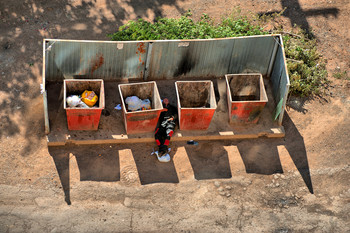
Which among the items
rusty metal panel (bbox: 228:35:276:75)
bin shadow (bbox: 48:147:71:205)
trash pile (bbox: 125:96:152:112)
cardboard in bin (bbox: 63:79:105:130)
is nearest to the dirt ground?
bin shadow (bbox: 48:147:71:205)

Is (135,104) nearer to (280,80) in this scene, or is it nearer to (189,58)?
(189,58)

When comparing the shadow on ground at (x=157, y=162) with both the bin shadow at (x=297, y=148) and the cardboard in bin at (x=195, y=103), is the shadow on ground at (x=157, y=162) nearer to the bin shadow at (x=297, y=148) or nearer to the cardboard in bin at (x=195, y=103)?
the bin shadow at (x=297, y=148)

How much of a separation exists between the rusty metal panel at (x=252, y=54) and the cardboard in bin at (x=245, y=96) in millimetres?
689

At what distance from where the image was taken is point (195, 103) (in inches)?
496

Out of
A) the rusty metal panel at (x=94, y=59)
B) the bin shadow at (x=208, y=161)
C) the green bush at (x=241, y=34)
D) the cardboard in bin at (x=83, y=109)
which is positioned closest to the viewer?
the cardboard in bin at (x=83, y=109)

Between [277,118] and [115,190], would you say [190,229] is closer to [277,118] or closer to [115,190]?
[115,190]

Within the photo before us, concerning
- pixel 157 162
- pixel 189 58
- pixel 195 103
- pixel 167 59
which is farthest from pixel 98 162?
pixel 189 58

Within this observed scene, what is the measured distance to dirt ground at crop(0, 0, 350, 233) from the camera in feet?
34.6

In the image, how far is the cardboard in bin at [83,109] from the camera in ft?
36.6

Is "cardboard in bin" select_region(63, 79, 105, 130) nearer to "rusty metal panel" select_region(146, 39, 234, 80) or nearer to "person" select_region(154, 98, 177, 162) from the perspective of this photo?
"person" select_region(154, 98, 177, 162)

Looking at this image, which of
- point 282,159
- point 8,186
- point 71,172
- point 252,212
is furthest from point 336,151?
point 8,186

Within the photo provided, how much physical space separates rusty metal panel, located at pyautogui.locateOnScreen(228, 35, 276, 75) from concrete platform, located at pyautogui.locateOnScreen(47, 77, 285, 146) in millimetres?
744

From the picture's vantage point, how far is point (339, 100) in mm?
13289

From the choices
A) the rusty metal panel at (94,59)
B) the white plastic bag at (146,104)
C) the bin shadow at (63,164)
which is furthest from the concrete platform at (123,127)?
the white plastic bag at (146,104)
